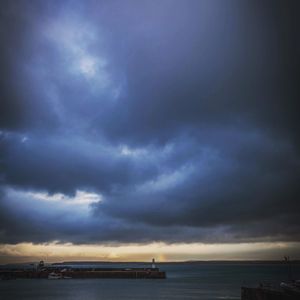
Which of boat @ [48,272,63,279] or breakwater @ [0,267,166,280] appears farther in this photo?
boat @ [48,272,63,279]

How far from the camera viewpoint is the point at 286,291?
180 ft

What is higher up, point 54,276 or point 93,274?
point 93,274

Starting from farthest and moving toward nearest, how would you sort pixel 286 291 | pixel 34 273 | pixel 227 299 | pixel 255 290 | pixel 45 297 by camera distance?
pixel 34 273 < pixel 45 297 < pixel 227 299 < pixel 255 290 < pixel 286 291

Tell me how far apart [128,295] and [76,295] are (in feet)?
40.2

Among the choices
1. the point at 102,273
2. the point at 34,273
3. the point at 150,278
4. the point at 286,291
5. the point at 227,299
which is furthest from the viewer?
the point at 34,273

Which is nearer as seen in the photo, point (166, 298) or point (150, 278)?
point (166, 298)

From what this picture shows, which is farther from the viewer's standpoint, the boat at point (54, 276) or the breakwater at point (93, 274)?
the boat at point (54, 276)

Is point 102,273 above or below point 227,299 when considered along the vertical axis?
above

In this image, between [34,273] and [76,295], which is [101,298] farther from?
[34,273]

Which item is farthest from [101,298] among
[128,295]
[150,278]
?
[150,278]

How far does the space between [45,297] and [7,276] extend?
76.4m

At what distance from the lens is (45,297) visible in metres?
81.6

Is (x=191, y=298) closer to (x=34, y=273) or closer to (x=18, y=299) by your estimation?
(x=18, y=299)

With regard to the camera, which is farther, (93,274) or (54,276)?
(54,276)
